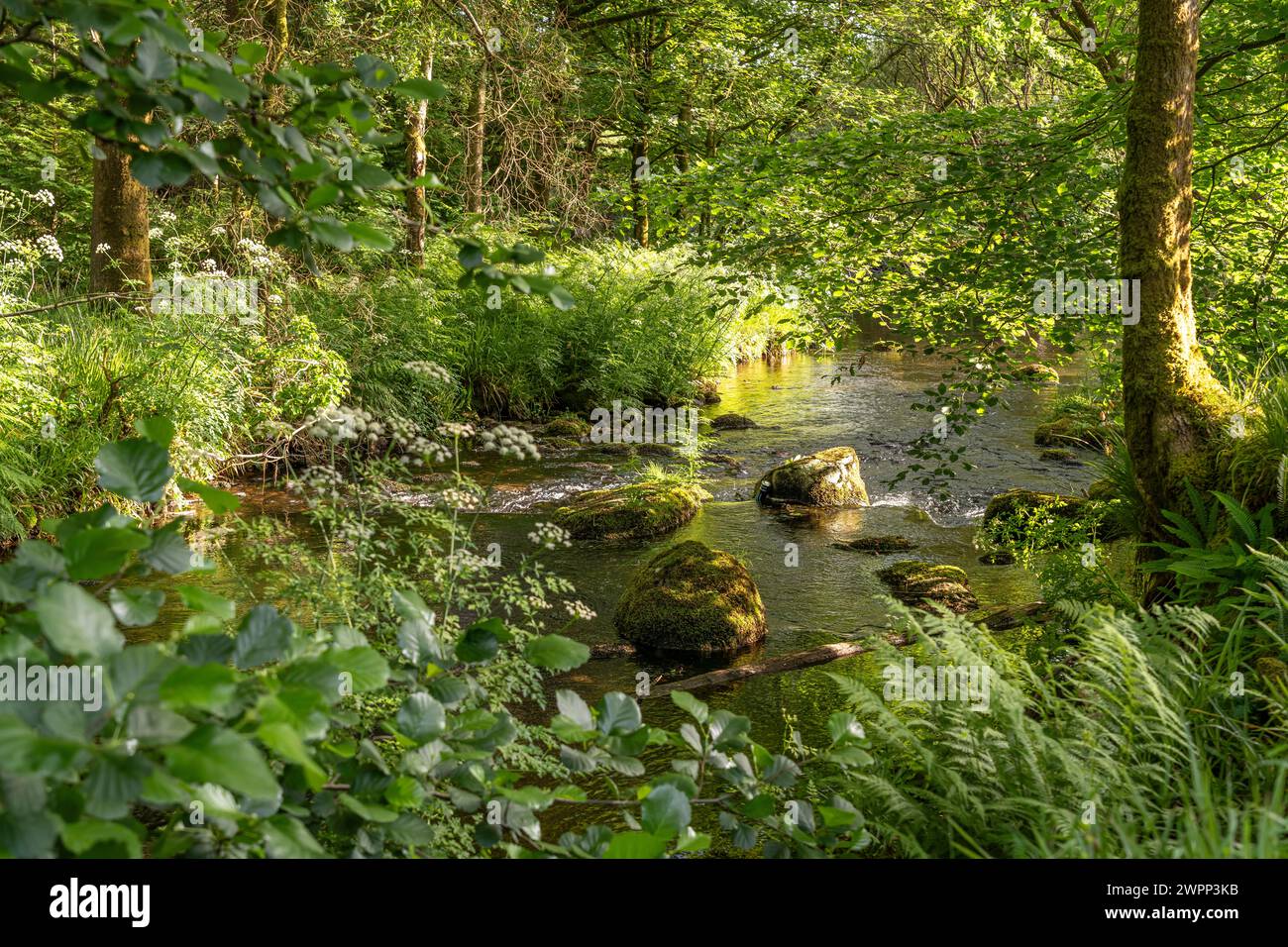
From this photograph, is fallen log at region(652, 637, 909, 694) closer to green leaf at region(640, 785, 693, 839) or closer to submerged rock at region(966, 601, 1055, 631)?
submerged rock at region(966, 601, 1055, 631)

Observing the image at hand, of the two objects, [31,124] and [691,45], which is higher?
[691,45]

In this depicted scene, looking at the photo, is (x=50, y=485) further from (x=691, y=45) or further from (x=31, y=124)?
(x=691, y=45)

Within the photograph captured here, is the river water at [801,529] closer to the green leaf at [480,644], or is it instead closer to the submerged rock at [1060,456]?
the submerged rock at [1060,456]

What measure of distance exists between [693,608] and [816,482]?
465cm

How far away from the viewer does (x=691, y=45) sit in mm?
20906

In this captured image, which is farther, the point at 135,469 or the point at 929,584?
the point at 929,584

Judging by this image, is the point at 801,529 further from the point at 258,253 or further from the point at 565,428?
the point at 258,253

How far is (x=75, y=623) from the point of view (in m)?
1.29

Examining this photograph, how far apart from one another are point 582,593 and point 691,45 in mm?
16054

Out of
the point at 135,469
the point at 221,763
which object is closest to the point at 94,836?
the point at 221,763

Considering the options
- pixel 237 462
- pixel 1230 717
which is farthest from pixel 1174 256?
pixel 237 462

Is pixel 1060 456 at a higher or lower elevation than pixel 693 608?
higher

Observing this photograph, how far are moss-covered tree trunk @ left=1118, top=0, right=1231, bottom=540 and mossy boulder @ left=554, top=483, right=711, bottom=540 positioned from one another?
557 centimetres
